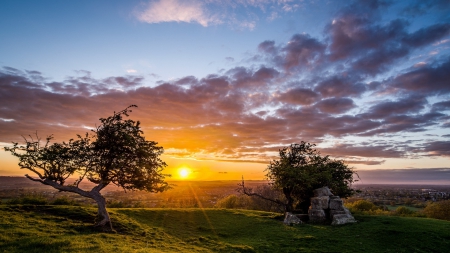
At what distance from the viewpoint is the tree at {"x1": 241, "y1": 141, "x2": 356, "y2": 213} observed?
3834cm

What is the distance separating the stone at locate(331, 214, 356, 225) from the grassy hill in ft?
3.53

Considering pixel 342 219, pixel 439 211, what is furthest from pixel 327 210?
pixel 439 211

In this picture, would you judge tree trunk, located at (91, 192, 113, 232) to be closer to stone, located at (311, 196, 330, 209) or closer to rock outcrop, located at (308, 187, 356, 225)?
rock outcrop, located at (308, 187, 356, 225)

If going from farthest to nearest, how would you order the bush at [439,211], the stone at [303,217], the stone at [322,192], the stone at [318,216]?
the bush at [439,211] < the stone at [322,192] < the stone at [303,217] < the stone at [318,216]

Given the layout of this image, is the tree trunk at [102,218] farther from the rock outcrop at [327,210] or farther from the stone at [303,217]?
the rock outcrop at [327,210]

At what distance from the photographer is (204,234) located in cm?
2725

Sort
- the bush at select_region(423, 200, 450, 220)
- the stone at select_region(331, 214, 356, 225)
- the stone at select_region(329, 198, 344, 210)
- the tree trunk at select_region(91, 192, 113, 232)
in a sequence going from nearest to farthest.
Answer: the tree trunk at select_region(91, 192, 113, 232), the stone at select_region(331, 214, 356, 225), the stone at select_region(329, 198, 344, 210), the bush at select_region(423, 200, 450, 220)

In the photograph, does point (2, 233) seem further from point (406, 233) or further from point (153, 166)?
point (406, 233)

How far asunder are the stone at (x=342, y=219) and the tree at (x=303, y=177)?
239 inches

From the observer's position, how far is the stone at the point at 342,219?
31538 millimetres

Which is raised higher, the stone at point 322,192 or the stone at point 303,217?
the stone at point 322,192

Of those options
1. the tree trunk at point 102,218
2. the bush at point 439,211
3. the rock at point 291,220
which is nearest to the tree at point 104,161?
the tree trunk at point 102,218

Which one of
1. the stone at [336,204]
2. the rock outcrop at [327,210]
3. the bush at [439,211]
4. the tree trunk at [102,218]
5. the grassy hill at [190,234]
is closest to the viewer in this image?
the grassy hill at [190,234]

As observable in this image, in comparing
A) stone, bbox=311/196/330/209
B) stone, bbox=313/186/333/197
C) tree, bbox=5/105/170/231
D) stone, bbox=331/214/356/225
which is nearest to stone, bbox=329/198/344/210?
stone, bbox=311/196/330/209
